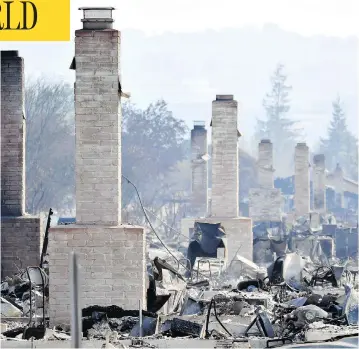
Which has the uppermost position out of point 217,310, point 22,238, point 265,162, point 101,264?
point 265,162

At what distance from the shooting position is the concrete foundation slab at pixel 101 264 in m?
15.4

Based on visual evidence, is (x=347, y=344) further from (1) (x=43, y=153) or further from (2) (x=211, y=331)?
(1) (x=43, y=153)

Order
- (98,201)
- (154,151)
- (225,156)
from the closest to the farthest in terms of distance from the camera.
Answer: (98,201)
(225,156)
(154,151)

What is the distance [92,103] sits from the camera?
15.8 meters

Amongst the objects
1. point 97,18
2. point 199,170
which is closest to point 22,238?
point 97,18

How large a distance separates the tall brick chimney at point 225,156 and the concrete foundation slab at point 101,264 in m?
10.4

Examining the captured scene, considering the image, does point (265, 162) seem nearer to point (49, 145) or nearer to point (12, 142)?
point (49, 145)

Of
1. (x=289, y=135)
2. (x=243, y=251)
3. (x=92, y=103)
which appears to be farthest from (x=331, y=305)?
(x=289, y=135)

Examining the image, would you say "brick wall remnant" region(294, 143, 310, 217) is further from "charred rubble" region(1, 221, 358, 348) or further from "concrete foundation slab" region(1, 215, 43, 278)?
"concrete foundation slab" region(1, 215, 43, 278)

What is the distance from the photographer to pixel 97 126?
15.8m

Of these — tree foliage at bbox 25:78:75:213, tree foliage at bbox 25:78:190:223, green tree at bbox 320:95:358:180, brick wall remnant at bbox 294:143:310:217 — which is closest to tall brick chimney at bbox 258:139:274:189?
brick wall remnant at bbox 294:143:310:217

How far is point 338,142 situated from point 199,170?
63.8 m

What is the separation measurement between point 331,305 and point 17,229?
6345 millimetres

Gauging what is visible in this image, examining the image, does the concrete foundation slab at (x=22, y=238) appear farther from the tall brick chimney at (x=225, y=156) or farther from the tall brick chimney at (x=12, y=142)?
the tall brick chimney at (x=225, y=156)
